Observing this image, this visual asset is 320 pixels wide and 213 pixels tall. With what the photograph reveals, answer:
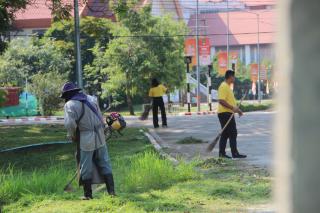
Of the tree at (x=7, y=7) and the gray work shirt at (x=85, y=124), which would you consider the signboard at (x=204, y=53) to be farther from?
the gray work shirt at (x=85, y=124)

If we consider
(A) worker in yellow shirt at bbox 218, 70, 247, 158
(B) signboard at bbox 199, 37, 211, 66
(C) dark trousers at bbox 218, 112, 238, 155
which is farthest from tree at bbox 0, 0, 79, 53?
(B) signboard at bbox 199, 37, 211, 66

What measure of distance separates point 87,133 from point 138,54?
30.2 meters

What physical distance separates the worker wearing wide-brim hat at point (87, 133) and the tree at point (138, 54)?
29347 mm

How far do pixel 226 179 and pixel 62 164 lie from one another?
4440 mm

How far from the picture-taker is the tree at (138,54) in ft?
126

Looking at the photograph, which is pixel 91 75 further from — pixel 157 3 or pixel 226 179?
pixel 226 179

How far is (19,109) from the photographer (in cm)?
3922

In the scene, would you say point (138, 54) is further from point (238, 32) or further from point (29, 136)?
point (238, 32)

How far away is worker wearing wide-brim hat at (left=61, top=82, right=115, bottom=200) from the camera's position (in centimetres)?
831

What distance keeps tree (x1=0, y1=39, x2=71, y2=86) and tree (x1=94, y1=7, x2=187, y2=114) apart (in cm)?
703

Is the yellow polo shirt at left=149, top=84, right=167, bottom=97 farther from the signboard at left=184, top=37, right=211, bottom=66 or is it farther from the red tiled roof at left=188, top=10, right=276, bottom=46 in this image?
the red tiled roof at left=188, top=10, right=276, bottom=46

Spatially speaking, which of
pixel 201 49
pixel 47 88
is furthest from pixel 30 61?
pixel 201 49

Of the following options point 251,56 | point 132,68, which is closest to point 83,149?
point 132,68

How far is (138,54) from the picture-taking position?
38.4 meters
